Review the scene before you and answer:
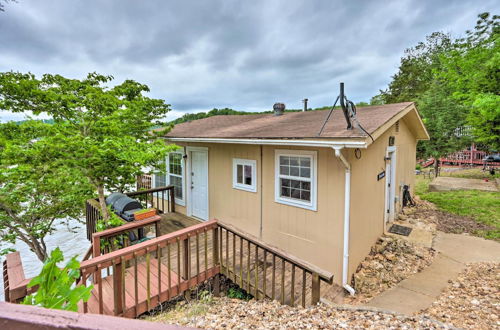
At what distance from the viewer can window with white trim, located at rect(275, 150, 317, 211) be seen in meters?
4.68

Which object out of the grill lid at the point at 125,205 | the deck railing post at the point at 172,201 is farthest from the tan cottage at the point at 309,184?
the grill lid at the point at 125,205

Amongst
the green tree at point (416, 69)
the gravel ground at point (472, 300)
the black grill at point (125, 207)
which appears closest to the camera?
the gravel ground at point (472, 300)

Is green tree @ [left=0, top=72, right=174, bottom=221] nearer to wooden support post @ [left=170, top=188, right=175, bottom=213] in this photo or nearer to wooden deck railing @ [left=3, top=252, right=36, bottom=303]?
wooden deck railing @ [left=3, top=252, right=36, bottom=303]

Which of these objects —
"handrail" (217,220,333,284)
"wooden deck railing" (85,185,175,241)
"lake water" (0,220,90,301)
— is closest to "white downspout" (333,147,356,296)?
"handrail" (217,220,333,284)

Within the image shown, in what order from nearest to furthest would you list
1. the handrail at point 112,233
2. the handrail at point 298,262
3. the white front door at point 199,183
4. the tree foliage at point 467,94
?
the handrail at point 298,262 < the handrail at point 112,233 < the white front door at point 199,183 < the tree foliage at point 467,94

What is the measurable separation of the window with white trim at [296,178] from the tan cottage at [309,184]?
2 centimetres

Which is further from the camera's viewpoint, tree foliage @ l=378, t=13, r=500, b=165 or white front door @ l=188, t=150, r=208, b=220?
tree foliage @ l=378, t=13, r=500, b=165

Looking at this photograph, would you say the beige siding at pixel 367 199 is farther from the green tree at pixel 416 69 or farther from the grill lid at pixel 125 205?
the green tree at pixel 416 69

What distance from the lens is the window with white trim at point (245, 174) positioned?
5.69 m

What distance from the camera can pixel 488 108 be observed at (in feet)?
27.1

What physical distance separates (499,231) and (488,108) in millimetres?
4399

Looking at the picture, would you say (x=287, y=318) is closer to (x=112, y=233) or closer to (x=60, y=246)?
(x=112, y=233)

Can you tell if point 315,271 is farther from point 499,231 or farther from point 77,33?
point 77,33

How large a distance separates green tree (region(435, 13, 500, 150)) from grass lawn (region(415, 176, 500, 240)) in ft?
10.3
